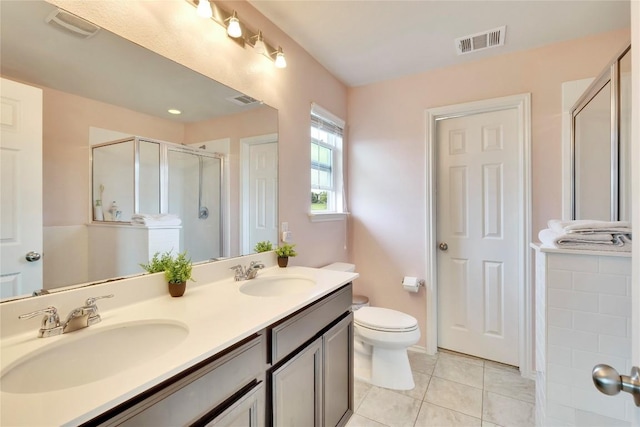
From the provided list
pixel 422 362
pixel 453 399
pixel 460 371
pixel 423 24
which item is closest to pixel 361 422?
pixel 453 399

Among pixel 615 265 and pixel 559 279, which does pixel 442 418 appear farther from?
pixel 615 265

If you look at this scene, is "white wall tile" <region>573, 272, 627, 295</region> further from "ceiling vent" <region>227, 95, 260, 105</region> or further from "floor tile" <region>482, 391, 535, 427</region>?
"ceiling vent" <region>227, 95, 260, 105</region>

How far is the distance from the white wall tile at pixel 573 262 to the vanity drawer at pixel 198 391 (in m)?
1.27

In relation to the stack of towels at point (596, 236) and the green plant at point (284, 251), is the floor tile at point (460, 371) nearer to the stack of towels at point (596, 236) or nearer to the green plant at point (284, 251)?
the stack of towels at point (596, 236)

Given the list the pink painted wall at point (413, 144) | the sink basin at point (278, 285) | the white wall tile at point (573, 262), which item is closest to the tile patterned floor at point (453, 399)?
the pink painted wall at point (413, 144)

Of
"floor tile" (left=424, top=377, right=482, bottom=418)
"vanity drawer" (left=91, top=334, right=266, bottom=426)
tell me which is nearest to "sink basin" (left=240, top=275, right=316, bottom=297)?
"vanity drawer" (left=91, top=334, right=266, bottom=426)

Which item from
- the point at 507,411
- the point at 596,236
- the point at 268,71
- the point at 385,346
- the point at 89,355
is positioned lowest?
the point at 507,411

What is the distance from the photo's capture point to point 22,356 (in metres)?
0.71

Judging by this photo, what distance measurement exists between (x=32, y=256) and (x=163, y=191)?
1.58ft

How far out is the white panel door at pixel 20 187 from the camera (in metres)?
0.84

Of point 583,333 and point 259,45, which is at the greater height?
point 259,45

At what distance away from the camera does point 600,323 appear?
114 centimetres

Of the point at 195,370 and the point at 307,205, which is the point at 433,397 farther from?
the point at 195,370

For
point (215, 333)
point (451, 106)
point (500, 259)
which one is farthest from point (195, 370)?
point (451, 106)
